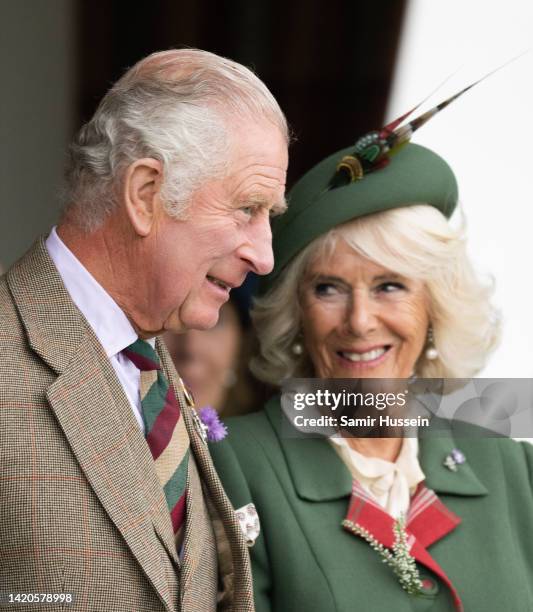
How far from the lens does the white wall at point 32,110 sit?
4.96 metres

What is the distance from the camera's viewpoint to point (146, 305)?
1978mm

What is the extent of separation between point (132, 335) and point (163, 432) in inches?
Result: 7.8

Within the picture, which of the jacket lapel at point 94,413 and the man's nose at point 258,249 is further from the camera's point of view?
the man's nose at point 258,249

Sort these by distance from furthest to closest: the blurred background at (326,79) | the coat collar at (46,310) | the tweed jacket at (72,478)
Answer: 1. the blurred background at (326,79)
2. the coat collar at (46,310)
3. the tweed jacket at (72,478)

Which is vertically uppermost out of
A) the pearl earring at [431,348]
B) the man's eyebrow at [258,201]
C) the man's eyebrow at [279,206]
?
the man's eyebrow at [258,201]

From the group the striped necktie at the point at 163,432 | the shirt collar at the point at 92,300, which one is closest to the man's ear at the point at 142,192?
the shirt collar at the point at 92,300

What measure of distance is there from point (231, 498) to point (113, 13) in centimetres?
330

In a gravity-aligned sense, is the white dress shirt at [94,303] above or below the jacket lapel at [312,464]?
above

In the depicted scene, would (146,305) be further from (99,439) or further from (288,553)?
(288,553)

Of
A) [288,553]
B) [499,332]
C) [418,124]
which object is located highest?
[418,124]

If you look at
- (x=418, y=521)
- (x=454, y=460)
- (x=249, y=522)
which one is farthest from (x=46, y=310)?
(x=454, y=460)

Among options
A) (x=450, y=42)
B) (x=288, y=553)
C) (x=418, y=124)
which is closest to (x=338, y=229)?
(x=418, y=124)

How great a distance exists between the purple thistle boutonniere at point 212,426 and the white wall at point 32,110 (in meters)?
2.81

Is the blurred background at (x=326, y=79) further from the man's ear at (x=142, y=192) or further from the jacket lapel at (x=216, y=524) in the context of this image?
the man's ear at (x=142, y=192)
